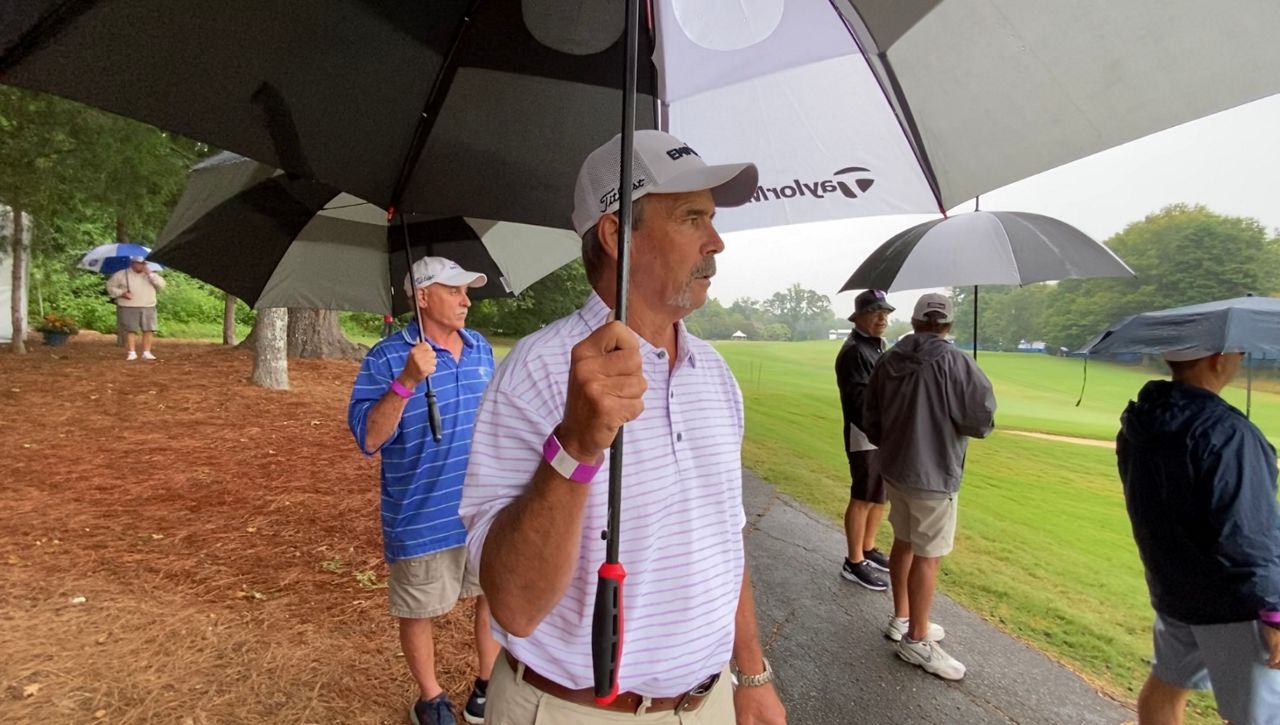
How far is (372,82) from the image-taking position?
1.62 meters

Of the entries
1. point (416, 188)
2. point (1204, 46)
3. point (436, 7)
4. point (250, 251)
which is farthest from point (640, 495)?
point (250, 251)

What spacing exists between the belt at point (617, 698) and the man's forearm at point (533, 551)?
10.4 inches

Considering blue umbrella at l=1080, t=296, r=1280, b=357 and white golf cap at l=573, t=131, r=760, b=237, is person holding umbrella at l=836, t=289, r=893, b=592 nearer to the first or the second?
blue umbrella at l=1080, t=296, r=1280, b=357

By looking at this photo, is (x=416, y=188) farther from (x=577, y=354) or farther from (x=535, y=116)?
(x=577, y=354)

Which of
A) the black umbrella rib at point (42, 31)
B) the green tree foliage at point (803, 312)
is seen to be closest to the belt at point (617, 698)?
the black umbrella rib at point (42, 31)

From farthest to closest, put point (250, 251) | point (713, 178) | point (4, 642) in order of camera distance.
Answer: point (4, 642), point (250, 251), point (713, 178)

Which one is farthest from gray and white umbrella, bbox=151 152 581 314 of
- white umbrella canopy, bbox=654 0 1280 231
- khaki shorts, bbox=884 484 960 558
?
khaki shorts, bbox=884 484 960 558

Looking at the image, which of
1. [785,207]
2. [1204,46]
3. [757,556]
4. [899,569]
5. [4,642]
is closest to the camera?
[1204,46]

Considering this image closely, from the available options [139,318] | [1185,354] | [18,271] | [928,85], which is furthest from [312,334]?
[1185,354]

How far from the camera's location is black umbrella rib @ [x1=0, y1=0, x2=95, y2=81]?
111 centimetres

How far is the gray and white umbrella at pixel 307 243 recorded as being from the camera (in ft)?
8.49

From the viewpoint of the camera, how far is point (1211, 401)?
7.72ft

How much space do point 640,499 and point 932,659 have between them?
9.92 feet

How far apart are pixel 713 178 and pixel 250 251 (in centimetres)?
235
